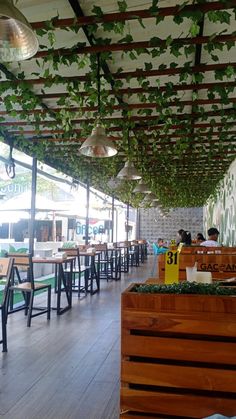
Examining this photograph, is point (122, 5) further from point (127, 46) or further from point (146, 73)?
point (146, 73)

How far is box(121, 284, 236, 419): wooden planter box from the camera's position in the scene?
1.86m

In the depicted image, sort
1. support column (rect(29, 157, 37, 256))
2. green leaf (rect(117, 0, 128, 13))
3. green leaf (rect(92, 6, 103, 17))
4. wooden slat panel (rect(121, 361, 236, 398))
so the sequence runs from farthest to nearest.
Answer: support column (rect(29, 157, 37, 256))
green leaf (rect(92, 6, 103, 17))
green leaf (rect(117, 0, 128, 13))
wooden slat panel (rect(121, 361, 236, 398))

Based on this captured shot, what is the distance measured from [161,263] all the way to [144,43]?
3116mm

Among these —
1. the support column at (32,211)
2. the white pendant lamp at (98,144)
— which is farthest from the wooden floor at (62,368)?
the white pendant lamp at (98,144)

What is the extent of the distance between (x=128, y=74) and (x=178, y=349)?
2.59 metres

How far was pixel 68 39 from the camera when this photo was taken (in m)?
2.93

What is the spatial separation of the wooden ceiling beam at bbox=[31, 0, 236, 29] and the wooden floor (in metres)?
2.78

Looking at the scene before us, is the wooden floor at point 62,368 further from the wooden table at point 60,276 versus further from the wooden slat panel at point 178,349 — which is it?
the wooden slat panel at point 178,349

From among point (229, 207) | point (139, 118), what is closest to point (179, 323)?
point (139, 118)

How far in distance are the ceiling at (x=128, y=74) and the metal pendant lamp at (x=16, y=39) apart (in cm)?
98

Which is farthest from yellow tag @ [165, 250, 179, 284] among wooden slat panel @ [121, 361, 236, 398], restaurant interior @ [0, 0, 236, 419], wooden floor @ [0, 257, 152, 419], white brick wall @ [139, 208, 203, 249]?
white brick wall @ [139, 208, 203, 249]

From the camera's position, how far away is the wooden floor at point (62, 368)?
8.21 ft

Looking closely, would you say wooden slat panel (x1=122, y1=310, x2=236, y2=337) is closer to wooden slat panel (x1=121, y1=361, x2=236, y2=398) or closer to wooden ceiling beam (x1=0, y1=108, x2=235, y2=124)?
wooden slat panel (x1=121, y1=361, x2=236, y2=398)

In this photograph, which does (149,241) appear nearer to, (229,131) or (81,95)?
(229,131)
